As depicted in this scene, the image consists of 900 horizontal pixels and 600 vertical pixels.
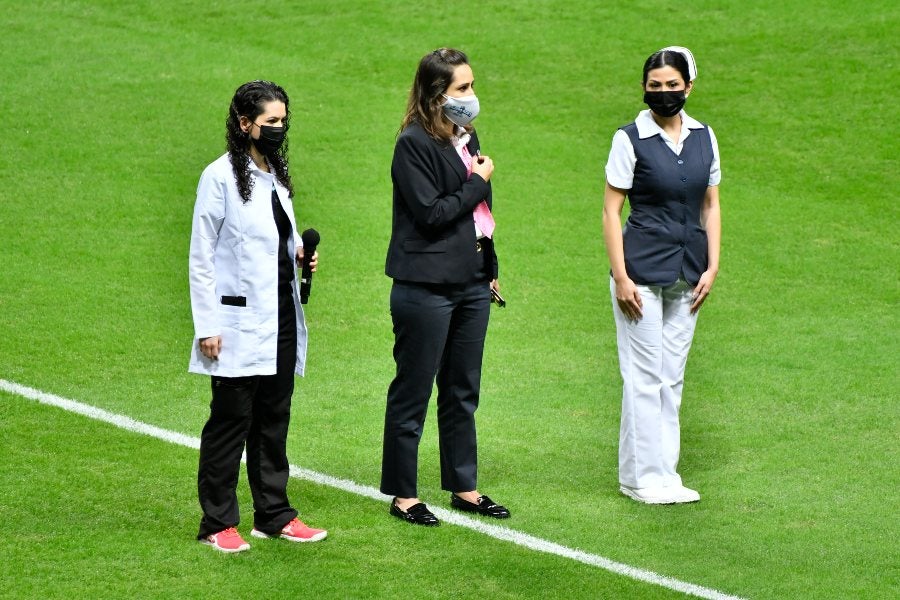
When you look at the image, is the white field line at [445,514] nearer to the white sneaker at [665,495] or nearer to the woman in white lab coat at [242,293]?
the white sneaker at [665,495]

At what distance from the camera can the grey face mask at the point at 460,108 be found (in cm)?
665

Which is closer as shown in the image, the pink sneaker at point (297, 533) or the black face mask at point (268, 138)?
the black face mask at point (268, 138)

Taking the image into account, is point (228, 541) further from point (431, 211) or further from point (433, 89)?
point (433, 89)

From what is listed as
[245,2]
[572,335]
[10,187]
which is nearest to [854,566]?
[572,335]

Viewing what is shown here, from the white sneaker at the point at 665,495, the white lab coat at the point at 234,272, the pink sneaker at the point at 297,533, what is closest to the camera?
the white lab coat at the point at 234,272

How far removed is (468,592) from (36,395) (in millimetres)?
4030

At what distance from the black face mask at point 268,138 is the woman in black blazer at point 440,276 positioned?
1.95ft

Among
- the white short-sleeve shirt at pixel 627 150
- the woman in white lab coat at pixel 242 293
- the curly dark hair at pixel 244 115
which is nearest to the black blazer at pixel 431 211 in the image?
the woman in white lab coat at pixel 242 293

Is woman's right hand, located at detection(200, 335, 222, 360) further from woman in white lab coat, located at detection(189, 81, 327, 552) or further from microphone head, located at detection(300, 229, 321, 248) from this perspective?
microphone head, located at detection(300, 229, 321, 248)

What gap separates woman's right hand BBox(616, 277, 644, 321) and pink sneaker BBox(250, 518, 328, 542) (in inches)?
74.1

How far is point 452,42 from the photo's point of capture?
705 inches

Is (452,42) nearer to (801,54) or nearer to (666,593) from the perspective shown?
(801,54)

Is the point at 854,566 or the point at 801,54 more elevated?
the point at 801,54

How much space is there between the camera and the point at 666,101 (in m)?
7.14
